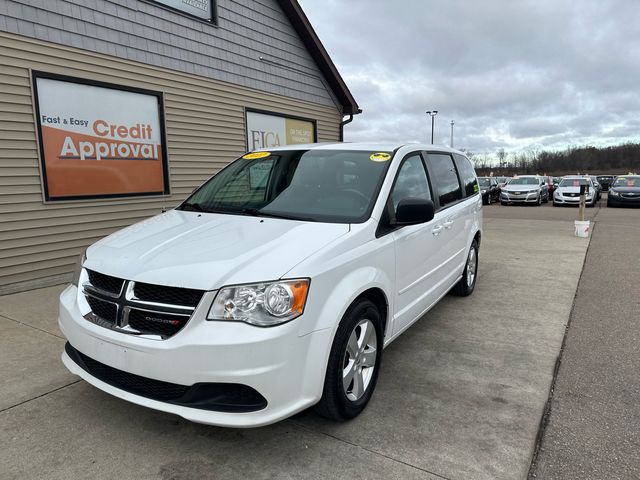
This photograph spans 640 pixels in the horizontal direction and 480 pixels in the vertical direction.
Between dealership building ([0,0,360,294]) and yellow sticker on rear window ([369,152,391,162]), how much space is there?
461cm

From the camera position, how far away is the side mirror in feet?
10.1

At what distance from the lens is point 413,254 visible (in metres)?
3.55

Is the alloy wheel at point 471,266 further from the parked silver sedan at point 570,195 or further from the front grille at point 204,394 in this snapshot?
the parked silver sedan at point 570,195

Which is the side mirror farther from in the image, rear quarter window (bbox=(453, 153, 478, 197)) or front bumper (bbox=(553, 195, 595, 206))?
front bumper (bbox=(553, 195, 595, 206))

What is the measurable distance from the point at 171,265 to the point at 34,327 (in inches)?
111

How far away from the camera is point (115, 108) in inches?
266

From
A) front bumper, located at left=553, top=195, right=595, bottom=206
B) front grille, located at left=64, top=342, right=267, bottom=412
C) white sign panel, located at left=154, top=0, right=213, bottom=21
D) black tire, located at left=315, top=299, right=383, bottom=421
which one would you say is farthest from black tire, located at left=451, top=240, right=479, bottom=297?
front bumper, located at left=553, top=195, right=595, bottom=206

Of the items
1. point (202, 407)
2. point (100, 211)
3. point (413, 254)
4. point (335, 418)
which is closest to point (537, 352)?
point (413, 254)

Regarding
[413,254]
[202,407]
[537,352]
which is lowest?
[537,352]

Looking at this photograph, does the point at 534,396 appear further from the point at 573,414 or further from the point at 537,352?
the point at 537,352

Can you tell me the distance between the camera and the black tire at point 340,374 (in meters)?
2.59

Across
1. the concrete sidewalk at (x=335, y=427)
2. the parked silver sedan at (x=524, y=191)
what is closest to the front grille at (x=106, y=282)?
the concrete sidewalk at (x=335, y=427)

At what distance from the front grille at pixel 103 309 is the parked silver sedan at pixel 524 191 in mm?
23845

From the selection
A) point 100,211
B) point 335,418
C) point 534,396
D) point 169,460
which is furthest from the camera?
point 100,211
